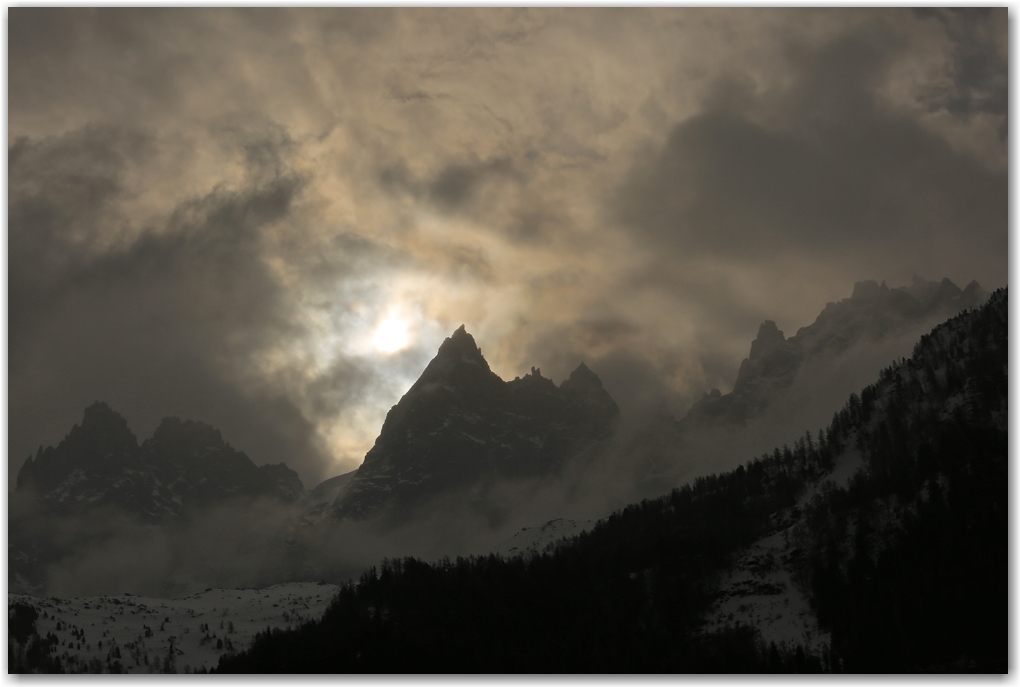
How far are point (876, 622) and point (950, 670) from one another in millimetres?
31647

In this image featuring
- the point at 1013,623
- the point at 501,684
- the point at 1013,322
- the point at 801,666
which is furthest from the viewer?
the point at 801,666

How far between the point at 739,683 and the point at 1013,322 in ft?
161

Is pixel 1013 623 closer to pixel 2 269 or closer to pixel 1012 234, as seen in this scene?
pixel 1012 234

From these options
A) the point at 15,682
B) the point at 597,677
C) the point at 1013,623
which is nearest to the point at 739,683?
the point at 597,677

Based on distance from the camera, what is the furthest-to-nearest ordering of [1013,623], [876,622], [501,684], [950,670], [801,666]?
[876,622] < [801,666] < [950,670] < [1013,623] < [501,684]

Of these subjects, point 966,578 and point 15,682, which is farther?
point 966,578

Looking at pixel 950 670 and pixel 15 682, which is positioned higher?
pixel 15 682

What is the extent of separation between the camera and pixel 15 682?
4136 inches

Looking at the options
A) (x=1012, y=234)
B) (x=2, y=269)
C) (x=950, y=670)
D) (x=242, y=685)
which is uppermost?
(x=2, y=269)

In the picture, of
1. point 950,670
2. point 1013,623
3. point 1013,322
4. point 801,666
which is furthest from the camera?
point 801,666

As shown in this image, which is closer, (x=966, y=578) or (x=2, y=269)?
(x=2, y=269)

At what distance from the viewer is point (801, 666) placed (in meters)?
179

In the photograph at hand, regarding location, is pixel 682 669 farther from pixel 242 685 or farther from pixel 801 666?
pixel 242 685

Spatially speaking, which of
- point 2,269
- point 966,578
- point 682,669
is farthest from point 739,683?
point 966,578
